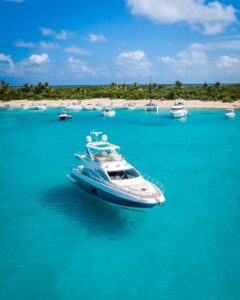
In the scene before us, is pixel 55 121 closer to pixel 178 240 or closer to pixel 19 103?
pixel 19 103

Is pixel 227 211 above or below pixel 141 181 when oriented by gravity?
below

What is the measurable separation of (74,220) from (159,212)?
6.35 metres

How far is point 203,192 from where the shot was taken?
2914 cm

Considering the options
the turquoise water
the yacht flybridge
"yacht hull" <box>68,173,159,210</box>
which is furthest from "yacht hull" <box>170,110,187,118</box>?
"yacht hull" <box>68,173,159,210</box>

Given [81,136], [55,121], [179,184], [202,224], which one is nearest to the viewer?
[202,224]

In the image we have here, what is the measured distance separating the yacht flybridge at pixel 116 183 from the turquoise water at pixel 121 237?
1277mm

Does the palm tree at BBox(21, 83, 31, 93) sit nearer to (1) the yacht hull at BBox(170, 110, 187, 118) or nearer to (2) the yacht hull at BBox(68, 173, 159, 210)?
(1) the yacht hull at BBox(170, 110, 187, 118)

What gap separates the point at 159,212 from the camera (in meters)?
24.6

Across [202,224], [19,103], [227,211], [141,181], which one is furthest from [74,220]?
[19,103]

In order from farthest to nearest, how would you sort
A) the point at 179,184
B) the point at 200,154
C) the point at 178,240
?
the point at 200,154 → the point at 179,184 → the point at 178,240

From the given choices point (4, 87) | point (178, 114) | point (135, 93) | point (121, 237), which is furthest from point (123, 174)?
point (4, 87)

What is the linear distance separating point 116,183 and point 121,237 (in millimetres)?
4313

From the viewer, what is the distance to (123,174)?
25000mm

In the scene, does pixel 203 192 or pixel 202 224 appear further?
pixel 203 192
